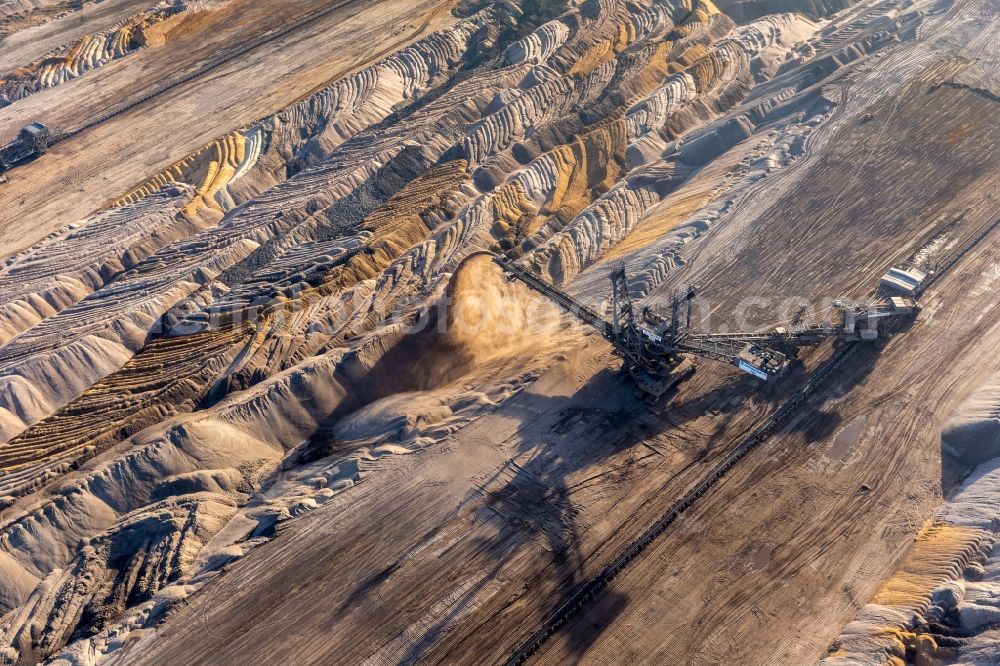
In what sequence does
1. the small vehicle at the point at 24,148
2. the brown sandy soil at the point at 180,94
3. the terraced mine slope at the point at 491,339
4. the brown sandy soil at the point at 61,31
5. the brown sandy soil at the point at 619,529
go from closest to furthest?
the brown sandy soil at the point at 619,529
the terraced mine slope at the point at 491,339
the brown sandy soil at the point at 180,94
the small vehicle at the point at 24,148
the brown sandy soil at the point at 61,31

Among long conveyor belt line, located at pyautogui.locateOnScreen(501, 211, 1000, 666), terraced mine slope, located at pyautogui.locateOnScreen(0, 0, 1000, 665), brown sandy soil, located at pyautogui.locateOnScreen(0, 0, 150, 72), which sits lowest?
long conveyor belt line, located at pyautogui.locateOnScreen(501, 211, 1000, 666)

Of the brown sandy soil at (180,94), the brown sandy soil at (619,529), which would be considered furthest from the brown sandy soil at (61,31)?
the brown sandy soil at (619,529)

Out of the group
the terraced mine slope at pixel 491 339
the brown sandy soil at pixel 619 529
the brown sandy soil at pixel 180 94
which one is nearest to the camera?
the brown sandy soil at pixel 619 529

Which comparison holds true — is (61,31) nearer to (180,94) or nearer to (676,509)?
(180,94)

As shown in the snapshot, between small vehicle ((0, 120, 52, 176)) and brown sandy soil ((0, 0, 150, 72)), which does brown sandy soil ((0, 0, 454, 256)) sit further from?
brown sandy soil ((0, 0, 150, 72))

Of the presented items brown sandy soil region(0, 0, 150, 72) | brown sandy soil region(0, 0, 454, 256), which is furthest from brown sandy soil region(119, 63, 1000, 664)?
brown sandy soil region(0, 0, 150, 72)

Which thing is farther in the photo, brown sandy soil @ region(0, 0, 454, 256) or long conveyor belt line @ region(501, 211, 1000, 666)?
brown sandy soil @ region(0, 0, 454, 256)

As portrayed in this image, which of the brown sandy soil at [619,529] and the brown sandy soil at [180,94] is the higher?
the brown sandy soil at [180,94]

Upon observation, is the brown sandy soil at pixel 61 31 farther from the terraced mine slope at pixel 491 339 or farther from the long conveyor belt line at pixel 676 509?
the long conveyor belt line at pixel 676 509
